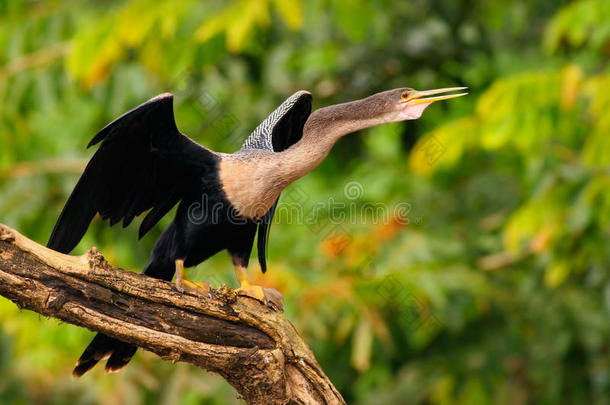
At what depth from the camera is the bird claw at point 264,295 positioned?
170 inches

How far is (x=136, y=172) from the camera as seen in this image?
14.7 feet

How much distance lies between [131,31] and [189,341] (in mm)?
3957

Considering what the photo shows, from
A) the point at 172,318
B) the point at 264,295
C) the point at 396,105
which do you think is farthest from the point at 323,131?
the point at 172,318

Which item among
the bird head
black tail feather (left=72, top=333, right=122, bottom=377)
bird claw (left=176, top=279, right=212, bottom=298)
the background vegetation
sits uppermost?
the bird head

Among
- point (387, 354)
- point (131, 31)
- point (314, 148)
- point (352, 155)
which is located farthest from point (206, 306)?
point (352, 155)

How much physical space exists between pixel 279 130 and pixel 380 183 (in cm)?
377

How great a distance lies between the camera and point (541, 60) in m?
9.80

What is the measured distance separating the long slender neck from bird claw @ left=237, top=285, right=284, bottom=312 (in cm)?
58

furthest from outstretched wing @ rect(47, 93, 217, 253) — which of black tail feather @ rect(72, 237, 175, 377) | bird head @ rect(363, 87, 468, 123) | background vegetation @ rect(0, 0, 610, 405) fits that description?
background vegetation @ rect(0, 0, 610, 405)

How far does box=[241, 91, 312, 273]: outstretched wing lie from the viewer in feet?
16.1

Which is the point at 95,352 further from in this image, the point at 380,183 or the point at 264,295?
the point at 380,183

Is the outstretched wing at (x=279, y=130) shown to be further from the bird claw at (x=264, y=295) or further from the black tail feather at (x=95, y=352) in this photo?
the black tail feather at (x=95, y=352)

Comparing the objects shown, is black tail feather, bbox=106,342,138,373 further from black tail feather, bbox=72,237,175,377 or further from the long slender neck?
the long slender neck

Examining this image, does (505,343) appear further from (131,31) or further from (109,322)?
(109,322)
